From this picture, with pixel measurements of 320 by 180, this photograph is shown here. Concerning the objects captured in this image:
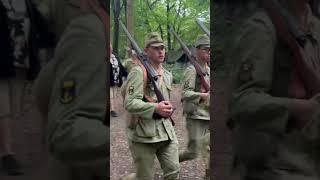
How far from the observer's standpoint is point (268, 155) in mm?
1233

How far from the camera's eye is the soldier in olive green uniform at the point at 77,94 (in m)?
1.23

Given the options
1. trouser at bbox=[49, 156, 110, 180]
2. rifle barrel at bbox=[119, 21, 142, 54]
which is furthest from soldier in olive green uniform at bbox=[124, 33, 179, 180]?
trouser at bbox=[49, 156, 110, 180]

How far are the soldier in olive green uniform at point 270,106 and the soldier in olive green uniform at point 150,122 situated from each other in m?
1.80

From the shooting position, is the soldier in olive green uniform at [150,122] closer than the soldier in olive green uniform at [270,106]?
No

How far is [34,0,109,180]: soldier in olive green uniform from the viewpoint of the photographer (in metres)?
1.23

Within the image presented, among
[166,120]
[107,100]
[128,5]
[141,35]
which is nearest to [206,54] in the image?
[166,120]

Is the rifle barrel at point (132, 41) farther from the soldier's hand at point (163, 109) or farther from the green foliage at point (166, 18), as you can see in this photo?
the green foliage at point (166, 18)

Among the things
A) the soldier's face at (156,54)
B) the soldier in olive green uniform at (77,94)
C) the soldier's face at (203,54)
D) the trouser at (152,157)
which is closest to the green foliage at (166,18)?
the soldier's face at (203,54)

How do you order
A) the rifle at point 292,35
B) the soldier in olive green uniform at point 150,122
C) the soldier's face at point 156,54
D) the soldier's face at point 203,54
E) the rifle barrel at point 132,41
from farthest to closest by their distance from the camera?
1. the soldier's face at point 203,54
2. the rifle barrel at point 132,41
3. the soldier's face at point 156,54
4. the soldier in olive green uniform at point 150,122
5. the rifle at point 292,35

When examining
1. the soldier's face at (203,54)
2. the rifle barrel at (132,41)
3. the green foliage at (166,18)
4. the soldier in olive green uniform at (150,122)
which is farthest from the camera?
the green foliage at (166,18)

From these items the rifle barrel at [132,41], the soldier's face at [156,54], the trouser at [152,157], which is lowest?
the trouser at [152,157]

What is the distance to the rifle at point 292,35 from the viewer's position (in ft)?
3.91

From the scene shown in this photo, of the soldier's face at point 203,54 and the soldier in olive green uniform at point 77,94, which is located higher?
the soldier's face at point 203,54

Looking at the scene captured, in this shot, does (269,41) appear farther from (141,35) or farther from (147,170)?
(141,35)
